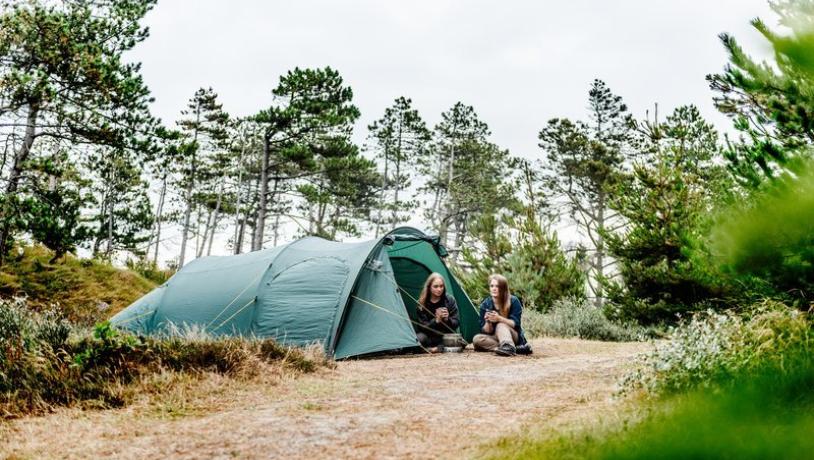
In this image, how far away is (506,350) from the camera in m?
6.99

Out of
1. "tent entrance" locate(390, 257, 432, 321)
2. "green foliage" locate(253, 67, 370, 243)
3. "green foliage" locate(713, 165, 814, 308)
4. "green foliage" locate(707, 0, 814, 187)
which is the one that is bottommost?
"green foliage" locate(713, 165, 814, 308)

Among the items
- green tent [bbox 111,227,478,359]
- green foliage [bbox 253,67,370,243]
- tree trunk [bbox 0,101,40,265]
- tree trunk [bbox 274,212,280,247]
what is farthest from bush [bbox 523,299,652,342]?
tree trunk [bbox 274,212,280,247]

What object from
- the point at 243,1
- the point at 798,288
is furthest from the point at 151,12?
the point at 798,288

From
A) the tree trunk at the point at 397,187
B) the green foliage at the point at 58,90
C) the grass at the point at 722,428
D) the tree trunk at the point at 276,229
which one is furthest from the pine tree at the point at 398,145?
the grass at the point at 722,428

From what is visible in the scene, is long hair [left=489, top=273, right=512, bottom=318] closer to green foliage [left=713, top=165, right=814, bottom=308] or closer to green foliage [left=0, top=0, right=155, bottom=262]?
green foliage [left=713, top=165, right=814, bottom=308]

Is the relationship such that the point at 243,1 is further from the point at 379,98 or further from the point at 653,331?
the point at 379,98

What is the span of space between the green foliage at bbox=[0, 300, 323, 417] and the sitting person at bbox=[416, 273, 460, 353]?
266 centimetres

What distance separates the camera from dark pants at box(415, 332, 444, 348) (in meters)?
7.84

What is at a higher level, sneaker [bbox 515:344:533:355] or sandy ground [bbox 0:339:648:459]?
sneaker [bbox 515:344:533:355]

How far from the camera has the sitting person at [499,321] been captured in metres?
7.29

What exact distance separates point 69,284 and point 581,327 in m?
10.8

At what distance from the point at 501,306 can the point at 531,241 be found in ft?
16.6

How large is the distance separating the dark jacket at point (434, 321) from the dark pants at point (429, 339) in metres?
0.06

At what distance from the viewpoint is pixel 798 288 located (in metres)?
3.94
